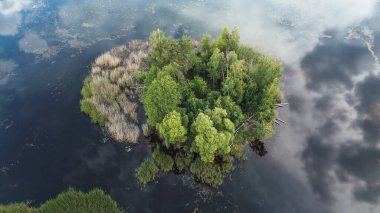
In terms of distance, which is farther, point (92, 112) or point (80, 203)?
point (92, 112)

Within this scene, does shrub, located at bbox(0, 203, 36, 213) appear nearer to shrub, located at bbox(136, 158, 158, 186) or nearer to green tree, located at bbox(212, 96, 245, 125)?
shrub, located at bbox(136, 158, 158, 186)

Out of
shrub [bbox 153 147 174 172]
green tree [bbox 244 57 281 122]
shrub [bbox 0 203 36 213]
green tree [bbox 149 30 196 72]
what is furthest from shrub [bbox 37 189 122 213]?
green tree [bbox 244 57 281 122]

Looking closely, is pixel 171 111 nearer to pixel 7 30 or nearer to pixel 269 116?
pixel 269 116

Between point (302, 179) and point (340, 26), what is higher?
point (340, 26)

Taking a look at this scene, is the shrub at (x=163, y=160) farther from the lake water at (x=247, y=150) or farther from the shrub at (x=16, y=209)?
the shrub at (x=16, y=209)

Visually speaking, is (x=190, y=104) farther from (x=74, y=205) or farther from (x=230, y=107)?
(x=74, y=205)

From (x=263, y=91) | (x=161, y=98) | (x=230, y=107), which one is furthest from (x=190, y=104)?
(x=263, y=91)

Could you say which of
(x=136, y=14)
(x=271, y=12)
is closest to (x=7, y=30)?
(x=136, y=14)
